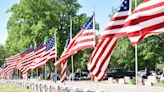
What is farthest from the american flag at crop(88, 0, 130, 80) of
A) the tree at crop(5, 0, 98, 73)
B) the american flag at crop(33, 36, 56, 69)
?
the tree at crop(5, 0, 98, 73)

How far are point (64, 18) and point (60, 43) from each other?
4.80 metres

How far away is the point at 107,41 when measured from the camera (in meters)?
17.4

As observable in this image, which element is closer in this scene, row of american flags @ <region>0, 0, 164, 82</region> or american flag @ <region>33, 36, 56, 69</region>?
row of american flags @ <region>0, 0, 164, 82</region>

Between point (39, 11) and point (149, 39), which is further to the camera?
point (39, 11)

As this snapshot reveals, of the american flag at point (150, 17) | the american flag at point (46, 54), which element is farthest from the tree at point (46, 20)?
the american flag at point (150, 17)

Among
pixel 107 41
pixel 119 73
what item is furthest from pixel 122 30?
pixel 119 73

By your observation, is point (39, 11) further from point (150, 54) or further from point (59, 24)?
point (150, 54)

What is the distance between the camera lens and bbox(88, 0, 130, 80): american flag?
1609 centimetres

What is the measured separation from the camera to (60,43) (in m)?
72.9

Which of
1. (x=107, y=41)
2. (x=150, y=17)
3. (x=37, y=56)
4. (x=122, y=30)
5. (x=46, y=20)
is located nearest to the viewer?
(x=150, y=17)

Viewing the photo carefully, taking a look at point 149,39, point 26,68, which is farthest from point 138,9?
point 149,39

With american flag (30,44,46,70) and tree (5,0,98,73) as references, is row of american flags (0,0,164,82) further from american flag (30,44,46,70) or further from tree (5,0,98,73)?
tree (5,0,98,73)

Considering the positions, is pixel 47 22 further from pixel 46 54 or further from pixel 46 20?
pixel 46 54

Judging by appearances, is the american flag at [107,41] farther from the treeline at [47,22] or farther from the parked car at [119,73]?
the treeline at [47,22]
